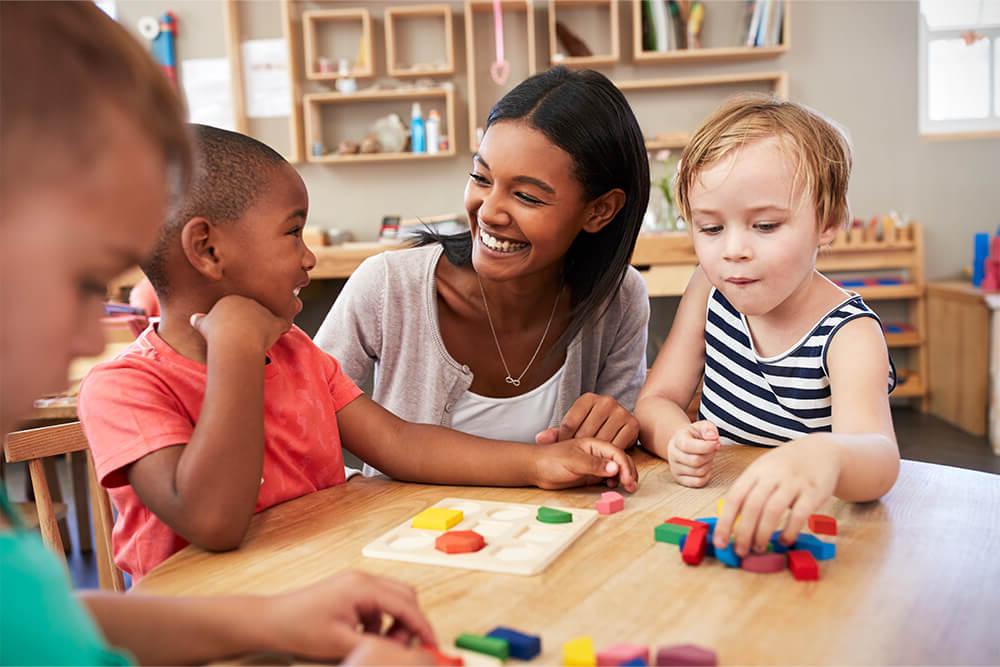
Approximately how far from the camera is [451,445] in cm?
119

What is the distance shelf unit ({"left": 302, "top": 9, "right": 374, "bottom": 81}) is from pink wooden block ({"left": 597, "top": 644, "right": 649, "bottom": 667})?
14.6 ft

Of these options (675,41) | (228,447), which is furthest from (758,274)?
(675,41)

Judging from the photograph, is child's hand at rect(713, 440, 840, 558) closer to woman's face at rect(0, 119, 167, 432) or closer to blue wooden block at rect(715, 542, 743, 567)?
blue wooden block at rect(715, 542, 743, 567)

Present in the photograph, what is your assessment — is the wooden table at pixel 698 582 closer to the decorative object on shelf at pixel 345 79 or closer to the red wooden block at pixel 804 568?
the red wooden block at pixel 804 568

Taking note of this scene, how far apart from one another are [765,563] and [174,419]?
0.64m

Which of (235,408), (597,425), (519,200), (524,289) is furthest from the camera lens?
(524,289)

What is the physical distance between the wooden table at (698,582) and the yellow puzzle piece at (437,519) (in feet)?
0.15

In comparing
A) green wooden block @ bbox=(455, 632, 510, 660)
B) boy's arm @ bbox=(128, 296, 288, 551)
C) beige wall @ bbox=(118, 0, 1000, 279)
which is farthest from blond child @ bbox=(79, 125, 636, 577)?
beige wall @ bbox=(118, 0, 1000, 279)

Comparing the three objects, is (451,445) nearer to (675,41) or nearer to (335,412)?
(335,412)

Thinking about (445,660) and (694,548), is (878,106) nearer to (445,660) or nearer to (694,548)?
(694,548)

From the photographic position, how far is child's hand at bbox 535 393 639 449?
1258 millimetres

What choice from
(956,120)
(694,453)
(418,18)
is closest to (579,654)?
(694,453)

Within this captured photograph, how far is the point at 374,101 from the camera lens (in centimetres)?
491

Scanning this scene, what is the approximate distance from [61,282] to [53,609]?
18cm
